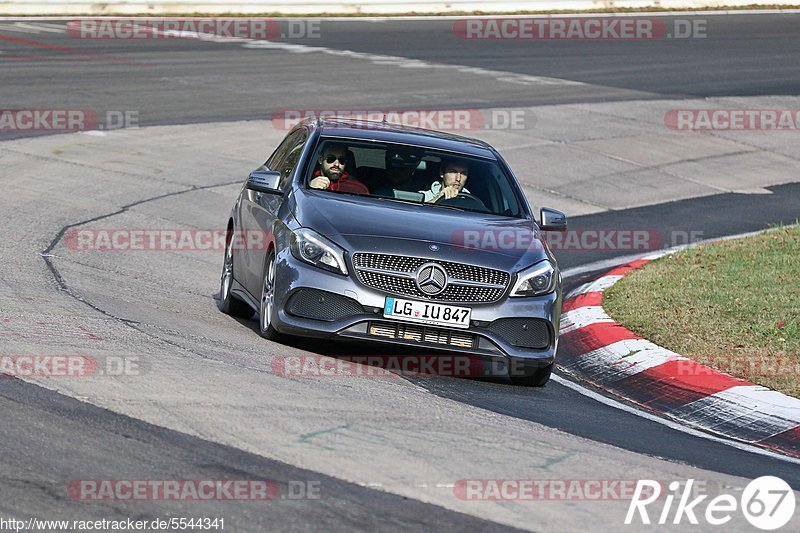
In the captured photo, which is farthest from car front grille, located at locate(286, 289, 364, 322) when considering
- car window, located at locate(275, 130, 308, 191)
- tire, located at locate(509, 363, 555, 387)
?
car window, located at locate(275, 130, 308, 191)

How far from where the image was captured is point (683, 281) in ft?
40.7

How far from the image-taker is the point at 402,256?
869 cm

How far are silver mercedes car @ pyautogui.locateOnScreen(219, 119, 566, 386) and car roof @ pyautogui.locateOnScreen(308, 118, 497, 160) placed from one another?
0.17 feet

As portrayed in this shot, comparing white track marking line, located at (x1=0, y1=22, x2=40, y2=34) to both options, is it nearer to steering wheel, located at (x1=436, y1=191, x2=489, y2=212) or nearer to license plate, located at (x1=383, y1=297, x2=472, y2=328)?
steering wheel, located at (x1=436, y1=191, x2=489, y2=212)

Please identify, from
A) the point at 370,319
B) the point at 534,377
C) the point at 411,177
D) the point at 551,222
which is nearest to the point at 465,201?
the point at 411,177

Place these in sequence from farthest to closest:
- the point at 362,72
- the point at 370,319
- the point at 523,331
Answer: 1. the point at 362,72
2. the point at 523,331
3. the point at 370,319

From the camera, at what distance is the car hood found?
28.8 ft

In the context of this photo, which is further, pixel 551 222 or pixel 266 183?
pixel 551 222

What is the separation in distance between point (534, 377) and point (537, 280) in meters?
0.65

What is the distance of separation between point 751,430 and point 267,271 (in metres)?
3.33

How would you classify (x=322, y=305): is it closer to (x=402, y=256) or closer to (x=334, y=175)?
(x=402, y=256)


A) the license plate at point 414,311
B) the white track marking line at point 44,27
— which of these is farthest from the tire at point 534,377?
the white track marking line at point 44,27

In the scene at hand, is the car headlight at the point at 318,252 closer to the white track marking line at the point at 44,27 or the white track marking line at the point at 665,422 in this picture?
the white track marking line at the point at 665,422

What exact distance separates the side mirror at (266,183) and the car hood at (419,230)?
21 centimetres
